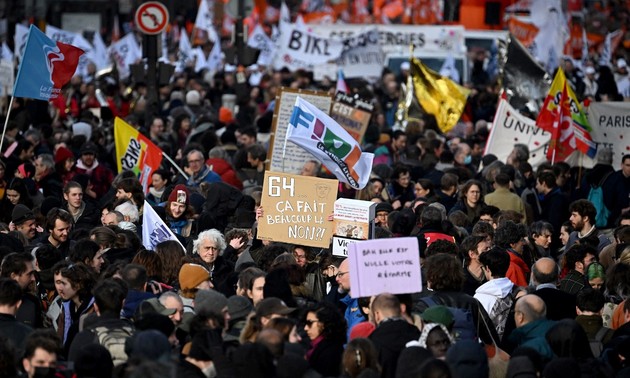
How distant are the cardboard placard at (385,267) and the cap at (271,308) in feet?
1.44

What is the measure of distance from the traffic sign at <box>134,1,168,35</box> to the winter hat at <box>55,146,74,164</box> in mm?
4706

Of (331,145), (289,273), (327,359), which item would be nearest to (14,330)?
(327,359)

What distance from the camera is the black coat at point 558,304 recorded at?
926 cm

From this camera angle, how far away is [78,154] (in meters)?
16.0

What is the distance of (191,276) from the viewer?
8.82 meters

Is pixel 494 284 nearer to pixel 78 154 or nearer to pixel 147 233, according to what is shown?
pixel 147 233

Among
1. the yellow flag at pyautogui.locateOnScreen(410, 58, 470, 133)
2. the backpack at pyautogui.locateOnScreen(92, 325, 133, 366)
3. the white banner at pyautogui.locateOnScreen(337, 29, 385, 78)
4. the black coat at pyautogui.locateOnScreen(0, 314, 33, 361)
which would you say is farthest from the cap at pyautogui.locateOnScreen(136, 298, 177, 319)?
the white banner at pyautogui.locateOnScreen(337, 29, 385, 78)

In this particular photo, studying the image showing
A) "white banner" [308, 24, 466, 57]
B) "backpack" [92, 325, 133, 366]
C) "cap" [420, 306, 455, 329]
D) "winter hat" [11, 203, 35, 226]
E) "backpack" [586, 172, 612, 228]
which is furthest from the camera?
"white banner" [308, 24, 466, 57]

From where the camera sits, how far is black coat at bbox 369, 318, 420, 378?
7.72 m

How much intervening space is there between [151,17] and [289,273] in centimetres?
1191

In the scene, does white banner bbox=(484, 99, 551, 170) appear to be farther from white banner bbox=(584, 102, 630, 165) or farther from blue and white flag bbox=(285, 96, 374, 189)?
blue and white flag bbox=(285, 96, 374, 189)

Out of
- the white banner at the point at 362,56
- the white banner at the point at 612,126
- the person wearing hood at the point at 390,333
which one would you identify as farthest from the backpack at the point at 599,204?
the white banner at the point at 362,56

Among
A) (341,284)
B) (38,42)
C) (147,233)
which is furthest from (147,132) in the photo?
(341,284)

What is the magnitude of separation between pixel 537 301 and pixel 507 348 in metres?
0.40
